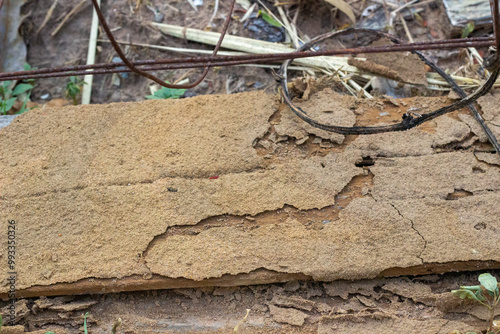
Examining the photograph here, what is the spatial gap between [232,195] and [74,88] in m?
1.68

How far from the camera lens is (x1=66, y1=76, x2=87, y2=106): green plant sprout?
307 cm

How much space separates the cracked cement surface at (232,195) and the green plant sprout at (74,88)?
2.36ft

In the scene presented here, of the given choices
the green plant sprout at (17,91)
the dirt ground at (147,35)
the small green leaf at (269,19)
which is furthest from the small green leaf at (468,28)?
the green plant sprout at (17,91)

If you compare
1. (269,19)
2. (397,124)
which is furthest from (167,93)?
(397,124)

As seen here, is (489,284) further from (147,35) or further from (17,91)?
(17,91)

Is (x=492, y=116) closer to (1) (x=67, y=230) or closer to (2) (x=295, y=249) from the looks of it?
(2) (x=295, y=249)

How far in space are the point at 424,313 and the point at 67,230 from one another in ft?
5.24

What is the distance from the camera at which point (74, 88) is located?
10.1 feet

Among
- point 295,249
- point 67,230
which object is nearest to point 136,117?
point 67,230

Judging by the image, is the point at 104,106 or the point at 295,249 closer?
the point at 295,249

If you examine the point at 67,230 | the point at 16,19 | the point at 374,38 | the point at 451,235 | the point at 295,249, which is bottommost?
the point at 451,235

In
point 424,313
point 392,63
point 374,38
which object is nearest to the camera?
point 424,313

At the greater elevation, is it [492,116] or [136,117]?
[136,117]

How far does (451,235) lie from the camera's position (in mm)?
1886
